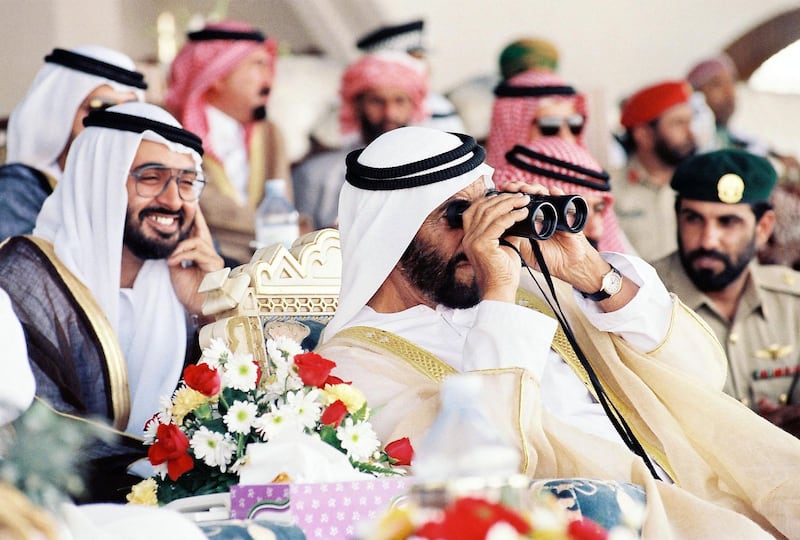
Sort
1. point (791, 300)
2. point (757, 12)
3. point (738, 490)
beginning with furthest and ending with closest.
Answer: point (757, 12) < point (791, 300) < point (738, 490)

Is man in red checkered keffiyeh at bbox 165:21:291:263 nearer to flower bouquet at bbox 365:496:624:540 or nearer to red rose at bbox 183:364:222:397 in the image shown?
red rose at bbox 183:364:222:397

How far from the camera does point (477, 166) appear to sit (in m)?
3.51

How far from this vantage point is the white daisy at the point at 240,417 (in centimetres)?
292

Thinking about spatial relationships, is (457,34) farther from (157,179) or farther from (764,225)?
(157,179)

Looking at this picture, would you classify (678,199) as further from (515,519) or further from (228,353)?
(515,519)

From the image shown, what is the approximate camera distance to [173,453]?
2.94 metres


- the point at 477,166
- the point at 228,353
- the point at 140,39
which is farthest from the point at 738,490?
the point at 140,39

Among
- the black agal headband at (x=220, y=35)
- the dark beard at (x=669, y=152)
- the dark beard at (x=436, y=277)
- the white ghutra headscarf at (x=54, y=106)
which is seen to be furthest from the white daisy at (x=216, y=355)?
the dark beard at (x=669, y=152)

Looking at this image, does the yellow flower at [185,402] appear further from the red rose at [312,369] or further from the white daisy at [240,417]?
the red rose at [312,369]

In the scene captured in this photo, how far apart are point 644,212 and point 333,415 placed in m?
4.62

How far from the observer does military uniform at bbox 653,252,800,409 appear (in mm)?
5324

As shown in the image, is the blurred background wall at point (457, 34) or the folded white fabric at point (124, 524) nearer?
the folded white fabric at point (124, 524)

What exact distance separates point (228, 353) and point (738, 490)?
50.8 inches

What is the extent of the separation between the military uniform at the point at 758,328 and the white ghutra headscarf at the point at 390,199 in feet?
7.20
